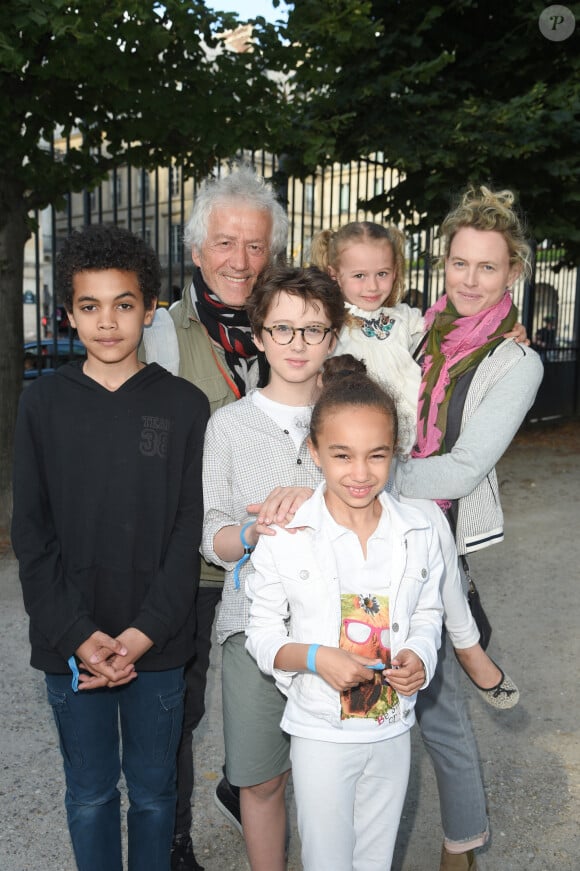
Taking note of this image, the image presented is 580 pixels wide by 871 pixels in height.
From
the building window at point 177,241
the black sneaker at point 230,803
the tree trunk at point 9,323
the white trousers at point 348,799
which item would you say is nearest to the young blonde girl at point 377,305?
the white trousers at point 348,799

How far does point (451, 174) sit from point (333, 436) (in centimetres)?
824

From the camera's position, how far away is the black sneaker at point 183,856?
282cm

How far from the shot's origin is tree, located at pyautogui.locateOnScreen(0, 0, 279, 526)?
16.6 ft

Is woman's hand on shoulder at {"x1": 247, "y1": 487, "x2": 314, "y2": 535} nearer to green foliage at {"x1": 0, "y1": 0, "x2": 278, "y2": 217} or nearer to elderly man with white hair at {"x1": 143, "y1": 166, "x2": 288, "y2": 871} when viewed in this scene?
elderly man with white hair at {"x1": 143, "y1": 166, "x2": 288, "y2": 871}

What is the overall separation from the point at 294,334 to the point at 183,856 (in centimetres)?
181

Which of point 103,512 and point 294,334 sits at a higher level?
point 294,334

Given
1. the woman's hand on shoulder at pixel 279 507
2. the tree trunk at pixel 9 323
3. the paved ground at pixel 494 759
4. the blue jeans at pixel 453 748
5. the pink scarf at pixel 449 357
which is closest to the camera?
the woman's hand on shoulder at pixel 279 507

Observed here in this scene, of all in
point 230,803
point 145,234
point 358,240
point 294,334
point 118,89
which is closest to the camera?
point 294,334

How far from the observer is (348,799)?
208 centimetres

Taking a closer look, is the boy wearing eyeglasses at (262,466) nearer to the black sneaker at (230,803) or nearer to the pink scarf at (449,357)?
the pink scarf at (449,357)

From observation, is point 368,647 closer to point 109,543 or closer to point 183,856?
point 109,543

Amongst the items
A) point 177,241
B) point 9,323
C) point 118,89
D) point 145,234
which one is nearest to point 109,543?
point 118,89

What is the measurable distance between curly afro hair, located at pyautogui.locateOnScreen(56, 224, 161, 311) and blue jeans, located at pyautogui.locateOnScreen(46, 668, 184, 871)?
1072mm

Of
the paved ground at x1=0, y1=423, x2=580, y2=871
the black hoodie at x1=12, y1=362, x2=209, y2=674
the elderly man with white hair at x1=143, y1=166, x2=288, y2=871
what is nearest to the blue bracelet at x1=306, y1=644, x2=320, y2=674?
the black hoodie at x1=12, y1=362, x2=209, y2=674
